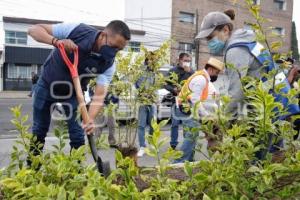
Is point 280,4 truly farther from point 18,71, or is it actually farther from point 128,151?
point 128,151

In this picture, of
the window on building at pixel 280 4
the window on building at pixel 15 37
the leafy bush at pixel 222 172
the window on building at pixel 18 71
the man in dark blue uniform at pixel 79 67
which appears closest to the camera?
the leafy bush at pixel 222 172

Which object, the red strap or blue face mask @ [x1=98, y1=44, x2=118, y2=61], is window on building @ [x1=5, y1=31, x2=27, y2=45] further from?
the red strap

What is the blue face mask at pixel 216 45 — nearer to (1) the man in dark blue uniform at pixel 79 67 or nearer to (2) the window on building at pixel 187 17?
(1) the man in dark blue uniform at pixel 79 67

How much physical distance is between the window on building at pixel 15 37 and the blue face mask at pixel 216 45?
1274 inches

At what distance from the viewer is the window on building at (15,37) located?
33281 millimetres

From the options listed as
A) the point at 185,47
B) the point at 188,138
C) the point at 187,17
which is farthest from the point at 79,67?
the point at 187,17

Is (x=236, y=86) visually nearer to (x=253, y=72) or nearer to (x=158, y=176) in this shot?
(x=253, y=72)

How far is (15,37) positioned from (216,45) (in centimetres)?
3258

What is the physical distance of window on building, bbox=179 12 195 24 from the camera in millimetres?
35250

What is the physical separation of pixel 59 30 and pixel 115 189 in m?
1.90

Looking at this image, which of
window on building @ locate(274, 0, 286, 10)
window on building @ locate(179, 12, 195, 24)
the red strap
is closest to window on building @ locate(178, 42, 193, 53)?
window on building @ locate(179, 12, 195, 24)

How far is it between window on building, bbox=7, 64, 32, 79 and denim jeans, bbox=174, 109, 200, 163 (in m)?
30.2

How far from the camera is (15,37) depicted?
33.3 m

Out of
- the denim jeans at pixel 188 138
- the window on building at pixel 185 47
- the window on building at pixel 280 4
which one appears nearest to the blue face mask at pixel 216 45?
the denim jeans at pixel 188 138
